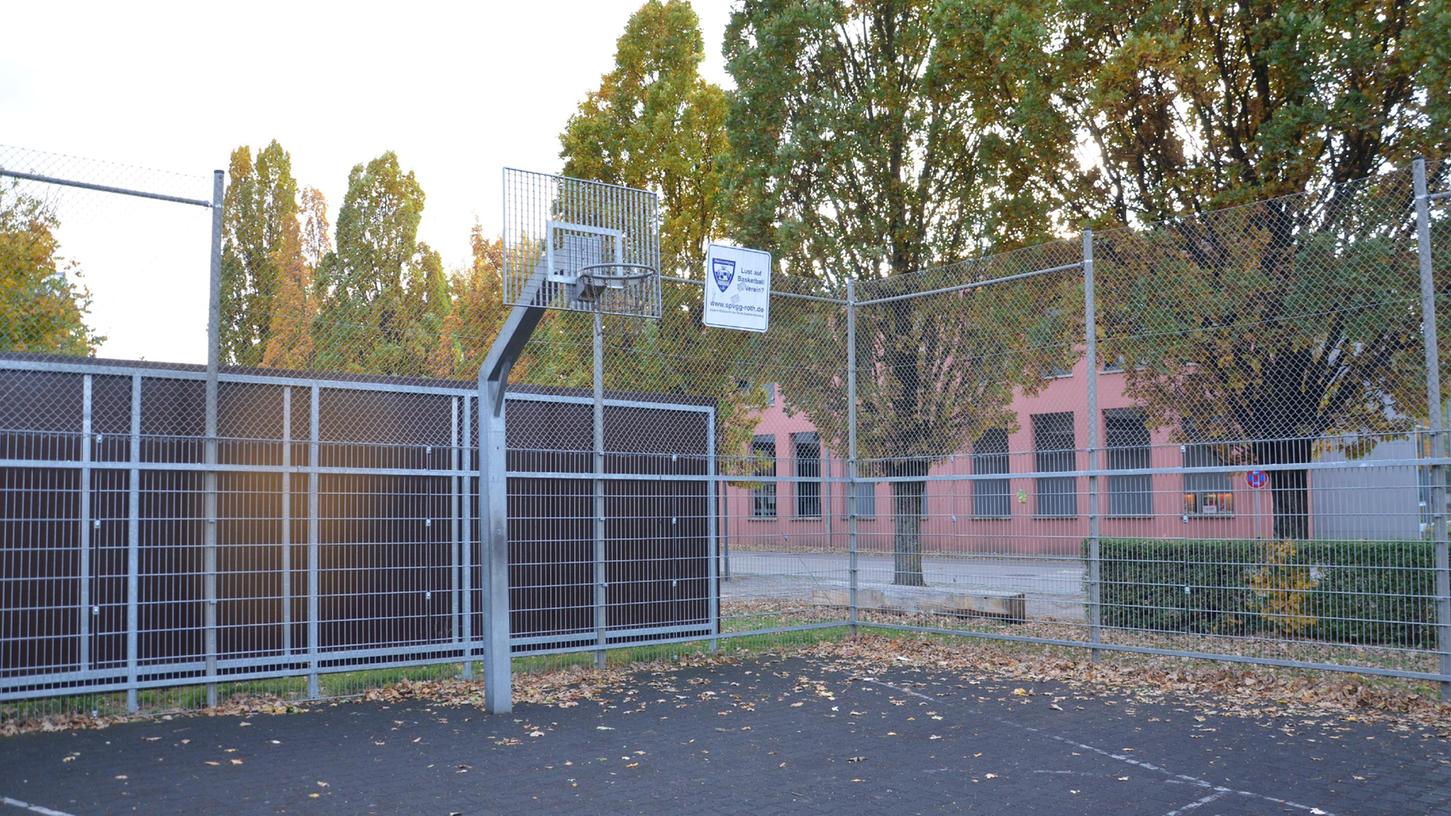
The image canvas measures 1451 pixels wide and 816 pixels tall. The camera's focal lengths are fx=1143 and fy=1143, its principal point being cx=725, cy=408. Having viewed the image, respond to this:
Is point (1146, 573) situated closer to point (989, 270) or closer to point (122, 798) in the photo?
point (989, 270)

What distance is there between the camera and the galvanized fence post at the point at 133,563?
7996mm

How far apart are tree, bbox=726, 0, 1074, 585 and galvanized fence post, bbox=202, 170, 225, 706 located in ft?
19.4

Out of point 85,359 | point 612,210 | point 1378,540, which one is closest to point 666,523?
point 612,210

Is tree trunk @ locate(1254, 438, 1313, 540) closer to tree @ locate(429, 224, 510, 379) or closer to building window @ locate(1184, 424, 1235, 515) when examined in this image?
building window @ locate(1184, 424, 1235, 515)

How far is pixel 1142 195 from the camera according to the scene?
1214cm

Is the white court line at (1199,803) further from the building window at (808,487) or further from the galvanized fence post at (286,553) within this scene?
the galvanized fence post at (286,553)

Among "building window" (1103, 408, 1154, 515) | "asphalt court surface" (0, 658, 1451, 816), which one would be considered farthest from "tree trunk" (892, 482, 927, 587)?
"asphalt court surface" (0, 658, 1451, 816)

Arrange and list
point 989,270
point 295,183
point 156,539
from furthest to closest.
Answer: point 295,183 < point 989,270 < point 156,539

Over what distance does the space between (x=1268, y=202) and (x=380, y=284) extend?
17.4 meters

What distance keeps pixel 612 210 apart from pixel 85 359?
391cm

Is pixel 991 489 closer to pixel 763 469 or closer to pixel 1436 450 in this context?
pixel 763 469

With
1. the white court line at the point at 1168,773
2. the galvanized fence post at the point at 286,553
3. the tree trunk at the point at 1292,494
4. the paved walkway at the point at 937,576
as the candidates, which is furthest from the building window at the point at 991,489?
the galvanized fence post at the point at 286,553

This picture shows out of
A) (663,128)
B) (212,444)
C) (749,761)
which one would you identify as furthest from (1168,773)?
(663,128)

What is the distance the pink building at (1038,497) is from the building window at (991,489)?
0.01 meters
